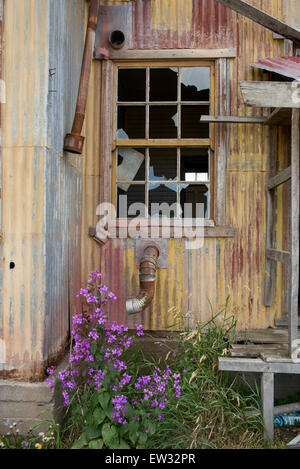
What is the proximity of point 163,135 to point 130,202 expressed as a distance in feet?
3.01

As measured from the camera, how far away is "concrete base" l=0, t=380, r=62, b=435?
3.28 meters

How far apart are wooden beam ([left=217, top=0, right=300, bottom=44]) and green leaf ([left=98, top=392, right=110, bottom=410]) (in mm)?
3951

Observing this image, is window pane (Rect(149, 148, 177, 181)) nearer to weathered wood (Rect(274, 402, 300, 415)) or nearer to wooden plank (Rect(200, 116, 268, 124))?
wooden plank (Rect(200, 116, 268, 124))

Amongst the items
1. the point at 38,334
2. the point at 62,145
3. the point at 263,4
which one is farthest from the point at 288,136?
the point at 38,334

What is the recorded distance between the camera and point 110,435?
9.81 ft

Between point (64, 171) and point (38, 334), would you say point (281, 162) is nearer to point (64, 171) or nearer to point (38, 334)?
point (64, 171)

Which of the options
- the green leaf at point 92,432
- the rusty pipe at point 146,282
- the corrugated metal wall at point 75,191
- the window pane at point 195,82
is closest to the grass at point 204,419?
the green leaf at point 92,432

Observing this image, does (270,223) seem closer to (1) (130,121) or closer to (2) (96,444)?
(1) (130,121)

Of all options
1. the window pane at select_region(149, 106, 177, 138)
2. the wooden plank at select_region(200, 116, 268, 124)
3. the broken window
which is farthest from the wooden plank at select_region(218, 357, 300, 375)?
the window pane at select_region(149, 106, 177, 138)

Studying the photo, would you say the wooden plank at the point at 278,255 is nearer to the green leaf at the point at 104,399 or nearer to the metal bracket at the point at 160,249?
the metal bracket at the point at 160,249

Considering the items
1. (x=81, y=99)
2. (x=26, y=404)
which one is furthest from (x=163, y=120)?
(x=26, y=404)

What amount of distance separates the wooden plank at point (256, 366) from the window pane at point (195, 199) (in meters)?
1.77

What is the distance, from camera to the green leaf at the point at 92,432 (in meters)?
3.06

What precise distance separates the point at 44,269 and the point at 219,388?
1.88 m
